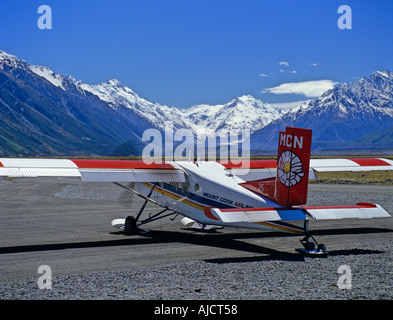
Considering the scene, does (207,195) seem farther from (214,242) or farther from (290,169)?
(290,169)

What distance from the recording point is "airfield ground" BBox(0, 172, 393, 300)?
10125 mm

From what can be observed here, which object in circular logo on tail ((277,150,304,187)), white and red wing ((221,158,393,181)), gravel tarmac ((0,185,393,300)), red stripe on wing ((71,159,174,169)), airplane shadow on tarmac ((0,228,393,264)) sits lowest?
Answer: airplane shadow on tarmac ((0,228,393,264))

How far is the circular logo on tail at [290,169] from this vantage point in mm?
13539

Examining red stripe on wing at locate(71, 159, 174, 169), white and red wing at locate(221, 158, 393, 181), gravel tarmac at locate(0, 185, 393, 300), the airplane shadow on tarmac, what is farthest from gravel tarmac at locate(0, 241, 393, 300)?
white and red wing at locate(221, 158, 393, 181)

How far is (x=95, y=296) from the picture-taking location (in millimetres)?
9750

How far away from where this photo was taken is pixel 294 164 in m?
13.6

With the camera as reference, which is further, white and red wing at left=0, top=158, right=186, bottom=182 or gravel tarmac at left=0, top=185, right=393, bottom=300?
white and red wing at left=0, top=158, right=186, bottom=182

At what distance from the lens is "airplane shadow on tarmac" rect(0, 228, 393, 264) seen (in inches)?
560

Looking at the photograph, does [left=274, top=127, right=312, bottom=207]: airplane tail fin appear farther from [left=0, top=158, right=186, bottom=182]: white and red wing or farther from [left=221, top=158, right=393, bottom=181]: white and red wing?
[left=221, top=158, right=393, bottom=181]: white and red wing

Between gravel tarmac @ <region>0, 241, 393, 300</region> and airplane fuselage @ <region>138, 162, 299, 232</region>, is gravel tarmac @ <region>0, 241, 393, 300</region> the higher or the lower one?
the lower one

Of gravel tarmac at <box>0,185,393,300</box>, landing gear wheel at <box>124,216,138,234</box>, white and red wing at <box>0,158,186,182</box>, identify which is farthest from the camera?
landing gear wheel at <box>124,216,138,234</box>

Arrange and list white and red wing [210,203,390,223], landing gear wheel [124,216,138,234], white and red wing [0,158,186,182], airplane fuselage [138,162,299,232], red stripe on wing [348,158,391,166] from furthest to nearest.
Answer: red stripe on wing [348,158,391,166] → landing gear wheel [124,216,138,234] → white and red wing [0,158,186,182] → airplane fuselage [138,162,299,232] → white and red wing [210,203,390,223]

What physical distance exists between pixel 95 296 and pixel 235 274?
3537mm

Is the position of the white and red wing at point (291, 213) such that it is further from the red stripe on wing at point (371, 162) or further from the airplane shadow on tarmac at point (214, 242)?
the red stripe on wing at point (371, 162)
